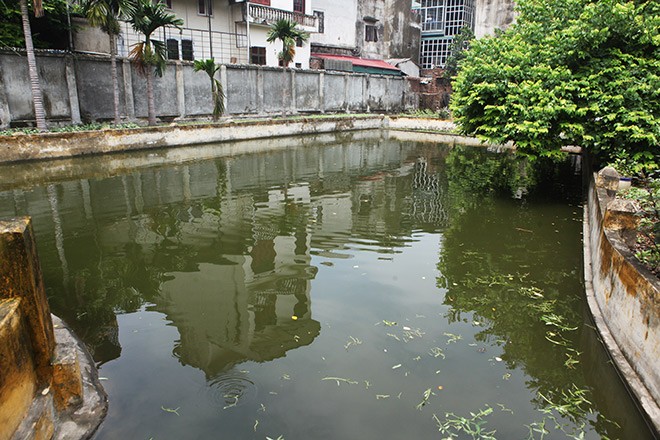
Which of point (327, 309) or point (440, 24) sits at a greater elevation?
point (440, 24)

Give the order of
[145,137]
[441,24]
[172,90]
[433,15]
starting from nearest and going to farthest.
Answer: [145,137] → [172,90] → [441,24] → [433,15]

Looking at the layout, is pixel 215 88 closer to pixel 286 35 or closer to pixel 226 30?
pixel 286 35

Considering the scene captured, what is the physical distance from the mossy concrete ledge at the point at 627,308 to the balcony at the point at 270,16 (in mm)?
26684

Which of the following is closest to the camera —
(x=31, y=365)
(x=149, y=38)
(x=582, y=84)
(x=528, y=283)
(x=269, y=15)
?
(x=31, y=365)

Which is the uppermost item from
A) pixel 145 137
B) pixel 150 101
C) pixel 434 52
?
pixel 434 52

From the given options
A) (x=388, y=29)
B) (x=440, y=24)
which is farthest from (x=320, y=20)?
(x=440, y=24)

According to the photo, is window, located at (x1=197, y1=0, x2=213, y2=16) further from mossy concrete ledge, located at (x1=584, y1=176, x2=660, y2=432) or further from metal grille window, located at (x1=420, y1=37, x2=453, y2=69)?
mossy concrete ledge, located at (x1=584, y1=176, x2=660, y2=432)

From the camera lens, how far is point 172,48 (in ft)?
89.0

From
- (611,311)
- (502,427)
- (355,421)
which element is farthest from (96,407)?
(611,311)

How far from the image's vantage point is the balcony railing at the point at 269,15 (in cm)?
2886

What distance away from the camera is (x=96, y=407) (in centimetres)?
414

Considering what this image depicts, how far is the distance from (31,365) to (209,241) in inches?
197

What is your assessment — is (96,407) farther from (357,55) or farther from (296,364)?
(357,55)

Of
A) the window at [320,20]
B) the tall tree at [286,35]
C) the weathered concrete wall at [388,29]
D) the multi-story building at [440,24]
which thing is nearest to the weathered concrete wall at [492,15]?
the multi-story building at [440,24]
